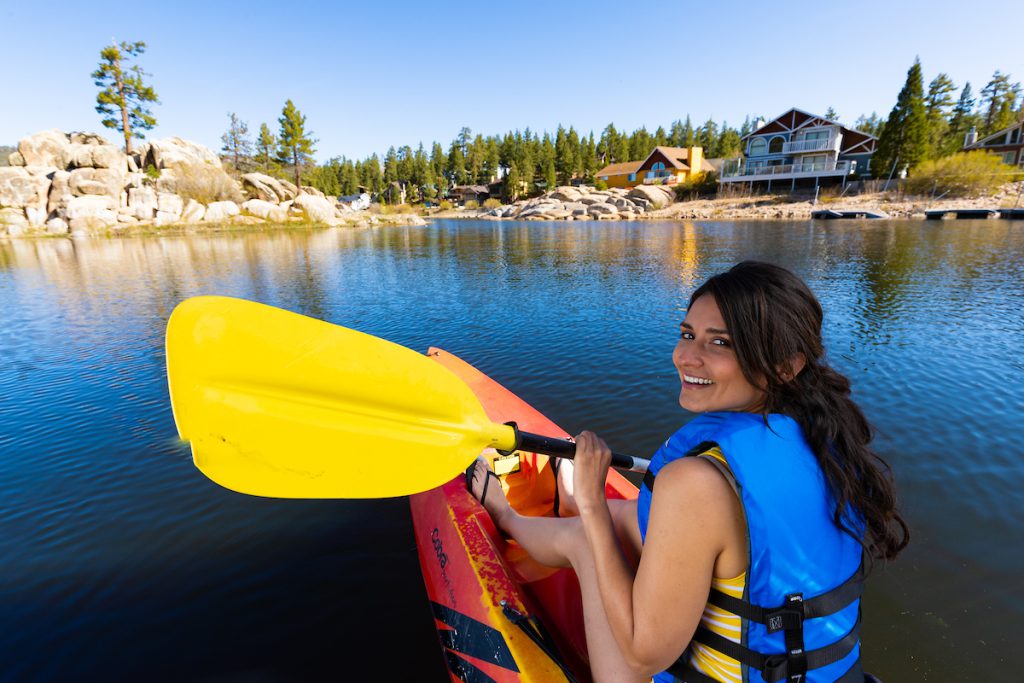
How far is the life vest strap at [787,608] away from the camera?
1321 mm

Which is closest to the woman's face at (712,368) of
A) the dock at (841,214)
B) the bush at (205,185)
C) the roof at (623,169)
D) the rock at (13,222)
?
the dock at (841,214)

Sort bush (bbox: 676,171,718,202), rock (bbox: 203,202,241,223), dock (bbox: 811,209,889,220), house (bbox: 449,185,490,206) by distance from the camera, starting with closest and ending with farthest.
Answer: dock (bbox: 811,209,889,220) < rock (bbox: 203,202,241,223) < bush (bbox: 676,171,718,202) < house (bbox: 449,185,490,206)

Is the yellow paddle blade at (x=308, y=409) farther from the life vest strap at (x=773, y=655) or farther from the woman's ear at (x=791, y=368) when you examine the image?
the woman's ear at (x=791, y=368)

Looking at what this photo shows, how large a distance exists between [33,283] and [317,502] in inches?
726

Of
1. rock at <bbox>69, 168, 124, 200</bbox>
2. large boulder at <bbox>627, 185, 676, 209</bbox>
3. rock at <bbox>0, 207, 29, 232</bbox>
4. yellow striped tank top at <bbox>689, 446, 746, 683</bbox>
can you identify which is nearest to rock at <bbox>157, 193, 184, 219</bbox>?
rock at <bbox>69, 168, 124, 200</bbox>

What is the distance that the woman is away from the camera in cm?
124

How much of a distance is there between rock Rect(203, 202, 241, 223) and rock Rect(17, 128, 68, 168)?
44.2ft

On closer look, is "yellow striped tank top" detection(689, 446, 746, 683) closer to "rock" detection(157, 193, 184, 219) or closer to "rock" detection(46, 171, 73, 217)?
"rock" detection(157, 193, 184, 219)

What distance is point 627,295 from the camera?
1323cm

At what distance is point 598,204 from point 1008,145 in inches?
Answer: 1549

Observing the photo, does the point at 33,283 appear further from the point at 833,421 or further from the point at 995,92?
the point at 995,92

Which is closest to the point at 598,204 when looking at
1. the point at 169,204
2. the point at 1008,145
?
the point at 1008,145

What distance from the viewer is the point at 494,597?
2418 mm

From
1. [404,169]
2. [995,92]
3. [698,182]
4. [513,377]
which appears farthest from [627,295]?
[995,92]
